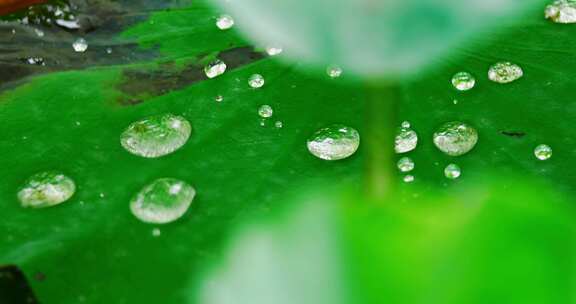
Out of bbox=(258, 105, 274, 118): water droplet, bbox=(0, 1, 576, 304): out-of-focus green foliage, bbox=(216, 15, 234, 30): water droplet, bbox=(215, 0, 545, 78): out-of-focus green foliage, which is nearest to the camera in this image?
bbox=(215, 0, 545, 78): out-of-focus green foliage

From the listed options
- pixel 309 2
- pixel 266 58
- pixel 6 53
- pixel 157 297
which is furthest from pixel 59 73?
pixel 309 2

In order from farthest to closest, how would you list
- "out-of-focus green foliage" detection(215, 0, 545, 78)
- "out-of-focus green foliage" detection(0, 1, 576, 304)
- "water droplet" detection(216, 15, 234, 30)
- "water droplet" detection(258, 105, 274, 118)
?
1. "water droplet" detection(216, 15, 234, 30)
2. "water droplet" detection(258, 105, 274, 118)
3. "out-of-focus green foliage" detection(0, 1, 576, 304)
4. "out-of-focus green foliage" detection(215, 0, 545, 78)

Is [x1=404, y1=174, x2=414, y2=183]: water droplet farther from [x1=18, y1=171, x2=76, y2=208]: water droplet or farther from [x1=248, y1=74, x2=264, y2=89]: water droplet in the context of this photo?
[x1=18, y1=171, x2=76, y2=208]: water droplet

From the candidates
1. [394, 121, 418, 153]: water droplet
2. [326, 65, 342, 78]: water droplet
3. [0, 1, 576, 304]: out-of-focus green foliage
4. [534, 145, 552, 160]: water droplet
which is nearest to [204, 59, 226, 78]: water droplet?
[0, 1, 576, 304]: out-of-focus green foliage

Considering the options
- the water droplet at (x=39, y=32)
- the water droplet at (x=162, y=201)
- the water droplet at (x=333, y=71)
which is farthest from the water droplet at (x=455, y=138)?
the water droplet at (x=39, y=32)

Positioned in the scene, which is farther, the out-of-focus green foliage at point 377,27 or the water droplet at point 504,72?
the water droplet at point 504,72

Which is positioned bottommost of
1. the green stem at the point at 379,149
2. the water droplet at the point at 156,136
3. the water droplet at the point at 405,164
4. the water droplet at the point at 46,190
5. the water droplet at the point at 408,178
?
the water droplet at the point at 46,190

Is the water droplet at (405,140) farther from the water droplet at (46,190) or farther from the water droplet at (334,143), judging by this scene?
the water droplet at (46,190)
